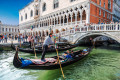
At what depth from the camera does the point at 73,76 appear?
3.58m

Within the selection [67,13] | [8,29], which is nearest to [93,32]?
[67,13]

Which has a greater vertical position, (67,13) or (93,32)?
(67,13)

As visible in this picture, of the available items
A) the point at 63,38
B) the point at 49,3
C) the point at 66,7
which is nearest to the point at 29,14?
the point at 49,3

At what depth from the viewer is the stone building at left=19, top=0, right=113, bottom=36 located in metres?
14.1

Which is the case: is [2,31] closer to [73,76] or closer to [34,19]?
[34,19]

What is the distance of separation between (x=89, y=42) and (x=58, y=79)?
10.4 m

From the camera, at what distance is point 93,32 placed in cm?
927

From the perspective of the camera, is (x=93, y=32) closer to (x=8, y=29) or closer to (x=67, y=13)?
(x=67, y=13)

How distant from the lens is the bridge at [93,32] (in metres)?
8.10

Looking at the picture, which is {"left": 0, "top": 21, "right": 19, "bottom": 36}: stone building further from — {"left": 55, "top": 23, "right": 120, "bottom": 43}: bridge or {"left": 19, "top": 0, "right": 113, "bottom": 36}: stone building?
{"left": 55, "top": 23, "right": 120, "bottom": 43}: bridge

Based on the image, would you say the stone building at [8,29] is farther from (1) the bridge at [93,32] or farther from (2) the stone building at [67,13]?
(1) the bridge at [93,32]

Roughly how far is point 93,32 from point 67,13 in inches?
325

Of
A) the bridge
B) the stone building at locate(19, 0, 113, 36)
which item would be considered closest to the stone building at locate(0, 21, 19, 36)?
the stone building at locate(19, 0, 113, 36)

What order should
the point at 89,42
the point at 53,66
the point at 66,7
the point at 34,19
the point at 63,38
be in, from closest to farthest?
the point at 53,66, the point at 63,38, the point at 89,42, the point at 66,7, the point at 34,19
